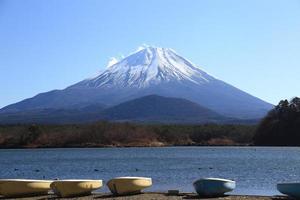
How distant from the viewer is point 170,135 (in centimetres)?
12594

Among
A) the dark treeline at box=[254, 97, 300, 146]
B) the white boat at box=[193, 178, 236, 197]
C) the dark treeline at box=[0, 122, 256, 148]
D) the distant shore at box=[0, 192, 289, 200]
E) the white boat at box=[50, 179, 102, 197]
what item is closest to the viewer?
the distant shore at box=[0, 192, 289, 200]

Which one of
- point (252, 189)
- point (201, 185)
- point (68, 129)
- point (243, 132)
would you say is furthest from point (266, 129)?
point (201, 185)

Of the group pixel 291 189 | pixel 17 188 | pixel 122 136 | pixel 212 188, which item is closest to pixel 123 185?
pixel 212 188

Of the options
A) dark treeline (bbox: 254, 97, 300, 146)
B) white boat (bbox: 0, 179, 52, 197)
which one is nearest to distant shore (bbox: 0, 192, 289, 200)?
white boat (bbox: 0, 179, 52, 197)

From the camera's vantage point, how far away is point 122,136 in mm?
126188

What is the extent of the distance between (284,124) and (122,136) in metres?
35.9

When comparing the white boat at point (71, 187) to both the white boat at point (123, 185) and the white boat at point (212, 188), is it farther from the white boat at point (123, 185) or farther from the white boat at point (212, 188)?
the white boat at point (212, 188)

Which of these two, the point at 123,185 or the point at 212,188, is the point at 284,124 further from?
the point at 212,188

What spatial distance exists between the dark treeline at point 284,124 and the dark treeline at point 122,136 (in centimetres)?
1876

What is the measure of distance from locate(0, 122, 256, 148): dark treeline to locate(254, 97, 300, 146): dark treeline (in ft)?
61.6

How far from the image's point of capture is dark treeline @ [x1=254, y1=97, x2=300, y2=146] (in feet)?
330

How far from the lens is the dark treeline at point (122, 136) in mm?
123938

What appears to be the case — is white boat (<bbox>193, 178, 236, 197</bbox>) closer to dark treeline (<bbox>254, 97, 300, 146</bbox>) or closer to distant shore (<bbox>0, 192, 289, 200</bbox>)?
distant shore (<bbox>0, 192, 289, 200</bbox>)

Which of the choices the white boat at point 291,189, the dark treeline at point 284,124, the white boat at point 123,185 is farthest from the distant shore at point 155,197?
the dark treeline at point 284,124
